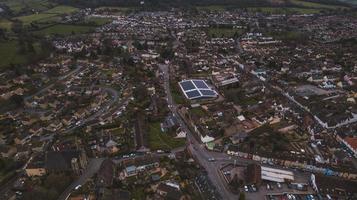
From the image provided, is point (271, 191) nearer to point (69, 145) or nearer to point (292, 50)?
point (69, 145)

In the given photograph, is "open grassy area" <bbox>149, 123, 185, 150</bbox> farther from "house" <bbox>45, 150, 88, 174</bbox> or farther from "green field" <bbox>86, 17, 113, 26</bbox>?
"green field" <bbox>86, 17, 113, 26</bbox>

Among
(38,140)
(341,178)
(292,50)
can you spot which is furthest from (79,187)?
(292,50)

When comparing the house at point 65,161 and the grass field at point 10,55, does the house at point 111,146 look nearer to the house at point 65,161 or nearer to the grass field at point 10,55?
the house at point 65,161

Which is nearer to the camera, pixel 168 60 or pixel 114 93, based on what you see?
pixel 114 93

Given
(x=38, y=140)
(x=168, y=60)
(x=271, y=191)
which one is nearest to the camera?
(x=271, y=191)

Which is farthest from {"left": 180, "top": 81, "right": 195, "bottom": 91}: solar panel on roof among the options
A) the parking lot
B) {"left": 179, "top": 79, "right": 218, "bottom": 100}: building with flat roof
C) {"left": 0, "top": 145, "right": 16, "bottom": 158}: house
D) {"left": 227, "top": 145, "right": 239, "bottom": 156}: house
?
{"left": 0, "top": 145, "right": 16, "bottom": 158}: house

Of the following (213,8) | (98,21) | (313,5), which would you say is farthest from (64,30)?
(313,5)

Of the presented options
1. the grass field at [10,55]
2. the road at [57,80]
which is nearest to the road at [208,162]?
the road at [57,80]

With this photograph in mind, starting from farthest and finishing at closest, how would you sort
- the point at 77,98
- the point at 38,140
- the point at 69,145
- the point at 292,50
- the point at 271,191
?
the point at 292,50 → the point at 77,98 → the point at 38,140 → the point at 69,145 → the point at 271,191
